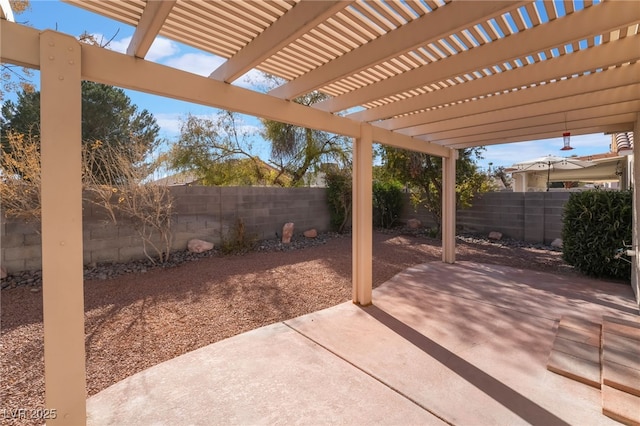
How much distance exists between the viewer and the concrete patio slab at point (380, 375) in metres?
2.16

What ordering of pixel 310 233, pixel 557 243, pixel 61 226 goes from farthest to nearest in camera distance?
pixel 310 233
pixel 557 243
pixel 61 226

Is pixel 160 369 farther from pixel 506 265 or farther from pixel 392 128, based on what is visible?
pixel 506 265

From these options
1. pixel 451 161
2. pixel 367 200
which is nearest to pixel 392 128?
pixel 367 200

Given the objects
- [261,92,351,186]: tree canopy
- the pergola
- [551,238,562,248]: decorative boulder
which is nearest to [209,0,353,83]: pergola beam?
the pergola

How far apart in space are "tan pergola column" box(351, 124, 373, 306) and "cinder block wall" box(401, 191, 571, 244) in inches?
261

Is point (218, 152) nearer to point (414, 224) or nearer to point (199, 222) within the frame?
point (199, 222)

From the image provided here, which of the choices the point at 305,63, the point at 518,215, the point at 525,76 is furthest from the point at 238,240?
the point at 518,215

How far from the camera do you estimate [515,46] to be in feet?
7.93

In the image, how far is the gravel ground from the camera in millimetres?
2783

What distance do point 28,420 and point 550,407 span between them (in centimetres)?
375

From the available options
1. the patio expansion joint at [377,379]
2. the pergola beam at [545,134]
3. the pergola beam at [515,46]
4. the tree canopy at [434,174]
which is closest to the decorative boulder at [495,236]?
the tree canopy at [434,174]

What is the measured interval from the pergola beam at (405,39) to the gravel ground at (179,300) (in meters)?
2.81

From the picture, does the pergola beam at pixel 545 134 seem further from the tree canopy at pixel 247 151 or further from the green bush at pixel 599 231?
the tree canopy at pixel 247 151

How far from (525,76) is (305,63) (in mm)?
2174
